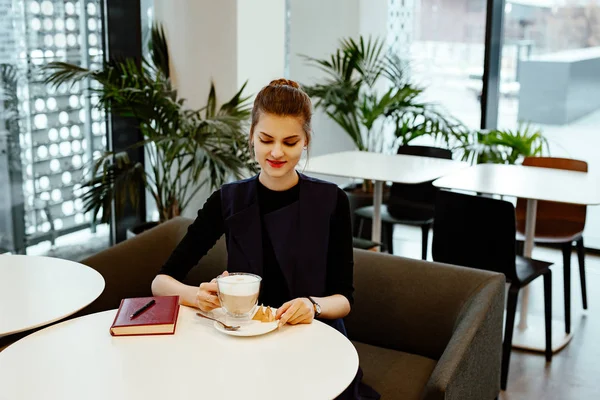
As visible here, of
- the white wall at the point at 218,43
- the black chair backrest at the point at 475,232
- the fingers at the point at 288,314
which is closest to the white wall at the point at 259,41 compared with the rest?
the white wall at the point at 218,43

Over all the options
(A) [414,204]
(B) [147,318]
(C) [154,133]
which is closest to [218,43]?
(C) [154,133]

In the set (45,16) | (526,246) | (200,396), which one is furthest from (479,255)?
(45,16)

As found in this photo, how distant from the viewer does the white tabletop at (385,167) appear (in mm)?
4324

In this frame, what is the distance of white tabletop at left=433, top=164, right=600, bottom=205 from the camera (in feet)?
12.6

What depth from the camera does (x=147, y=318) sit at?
6.74 ft

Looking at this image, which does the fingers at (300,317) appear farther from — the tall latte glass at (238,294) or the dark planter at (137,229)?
the dark planter at (137,229)

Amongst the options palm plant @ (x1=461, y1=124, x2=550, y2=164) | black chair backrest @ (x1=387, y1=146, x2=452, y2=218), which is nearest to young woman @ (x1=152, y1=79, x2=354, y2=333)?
black chair backrest @ (x1=387, y1=146, x2=452, y2=218)

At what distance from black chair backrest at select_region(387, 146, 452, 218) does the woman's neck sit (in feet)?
8.69

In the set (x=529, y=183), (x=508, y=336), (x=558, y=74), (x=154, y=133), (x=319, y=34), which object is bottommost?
(x=508, y=336)

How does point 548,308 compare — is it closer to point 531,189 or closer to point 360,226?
point 531,189

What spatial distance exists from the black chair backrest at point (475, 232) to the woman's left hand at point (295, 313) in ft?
5.49

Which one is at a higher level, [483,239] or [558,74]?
[558,74]

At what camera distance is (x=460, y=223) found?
3.69 meters

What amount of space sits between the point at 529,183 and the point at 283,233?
7.13 feet
